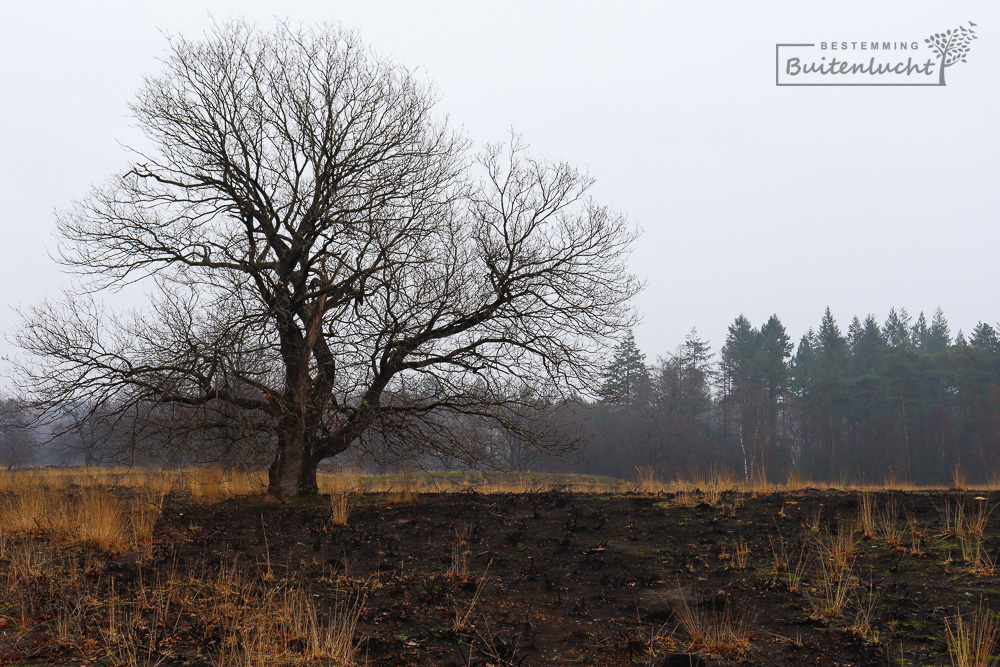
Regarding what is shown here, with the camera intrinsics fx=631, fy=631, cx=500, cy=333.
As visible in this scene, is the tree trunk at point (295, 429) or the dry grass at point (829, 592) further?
the tree trunk at point (295, 429)

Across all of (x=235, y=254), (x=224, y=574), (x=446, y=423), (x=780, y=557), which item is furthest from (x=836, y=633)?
(x=235, y=254)

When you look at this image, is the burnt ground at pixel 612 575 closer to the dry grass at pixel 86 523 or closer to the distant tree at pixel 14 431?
the dry grass at pixel 86 523

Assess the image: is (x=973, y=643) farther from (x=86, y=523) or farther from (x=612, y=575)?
(x=86, y=523)

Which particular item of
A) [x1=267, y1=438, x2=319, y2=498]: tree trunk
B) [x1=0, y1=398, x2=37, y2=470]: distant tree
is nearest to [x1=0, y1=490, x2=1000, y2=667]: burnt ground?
[x1=267, y1=438, x2=319, y2=498]: tree trunk

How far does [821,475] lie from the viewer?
4316 centimetres

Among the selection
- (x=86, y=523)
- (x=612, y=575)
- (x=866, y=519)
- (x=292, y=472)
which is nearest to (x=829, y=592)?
(x=612, y=575)

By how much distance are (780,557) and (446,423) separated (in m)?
6.44

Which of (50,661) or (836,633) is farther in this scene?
(836,633)

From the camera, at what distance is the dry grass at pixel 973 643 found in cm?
364

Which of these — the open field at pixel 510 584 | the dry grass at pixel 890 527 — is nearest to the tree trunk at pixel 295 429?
the open field at pixel 510 584

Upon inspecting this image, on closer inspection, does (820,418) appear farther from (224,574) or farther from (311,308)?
(224,574)

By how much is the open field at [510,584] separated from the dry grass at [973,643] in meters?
0.02

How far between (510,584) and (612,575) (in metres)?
1.05

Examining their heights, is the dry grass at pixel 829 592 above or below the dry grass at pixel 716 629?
above
